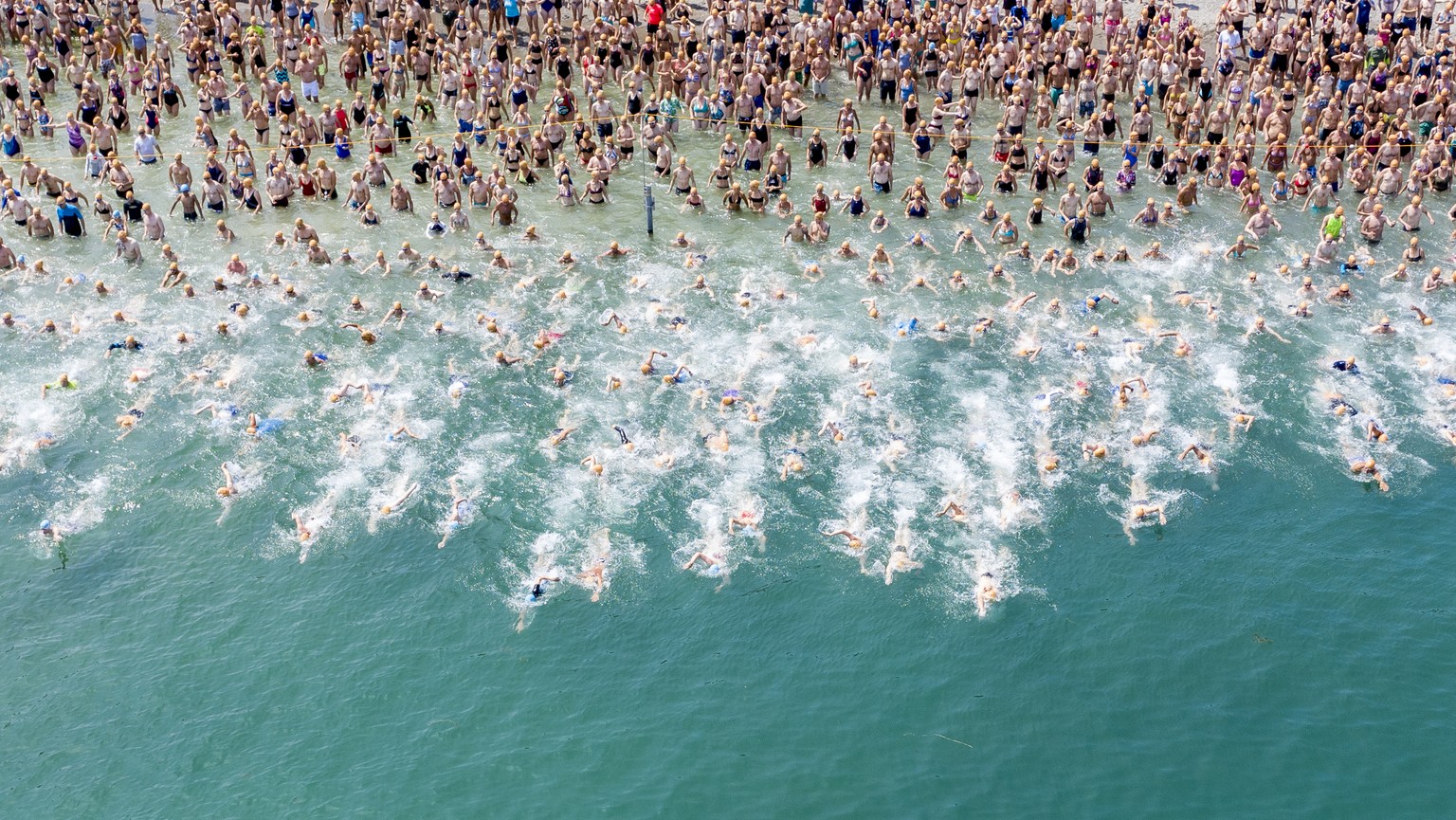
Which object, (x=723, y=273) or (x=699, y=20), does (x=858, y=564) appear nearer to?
(x=723, y=273)

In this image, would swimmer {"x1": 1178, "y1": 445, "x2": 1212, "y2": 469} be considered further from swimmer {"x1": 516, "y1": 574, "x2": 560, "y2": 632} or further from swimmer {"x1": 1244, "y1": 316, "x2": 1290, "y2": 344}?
swimmer {"x1": 516, "y1": 574, "x2": 560, "y2": 632}

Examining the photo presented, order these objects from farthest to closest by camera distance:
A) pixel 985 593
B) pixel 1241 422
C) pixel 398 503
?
pixel 1241 422
pixel 398 503
pixel 985 593

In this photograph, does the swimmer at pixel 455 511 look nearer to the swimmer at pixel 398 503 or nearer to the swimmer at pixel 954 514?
the swimmer at pixel 398 503

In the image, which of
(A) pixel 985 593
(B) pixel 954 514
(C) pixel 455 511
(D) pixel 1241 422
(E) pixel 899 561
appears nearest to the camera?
(A) pixel 985 593

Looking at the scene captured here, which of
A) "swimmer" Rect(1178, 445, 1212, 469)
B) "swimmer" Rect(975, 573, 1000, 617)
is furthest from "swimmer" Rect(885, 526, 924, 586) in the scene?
"swimmer" Rect(1178, 445, 1212, 469)

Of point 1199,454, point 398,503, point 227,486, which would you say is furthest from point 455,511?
point 1199,454

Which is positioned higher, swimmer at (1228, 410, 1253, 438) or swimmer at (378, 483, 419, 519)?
swimmer at (1228, 410, 1253, 438)

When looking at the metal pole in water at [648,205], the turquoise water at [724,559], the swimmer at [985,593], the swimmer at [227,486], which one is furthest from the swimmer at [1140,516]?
the swimmer at [227,486]

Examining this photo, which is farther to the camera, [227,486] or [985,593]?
[227,486]

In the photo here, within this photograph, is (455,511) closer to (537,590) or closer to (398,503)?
(398,503)
